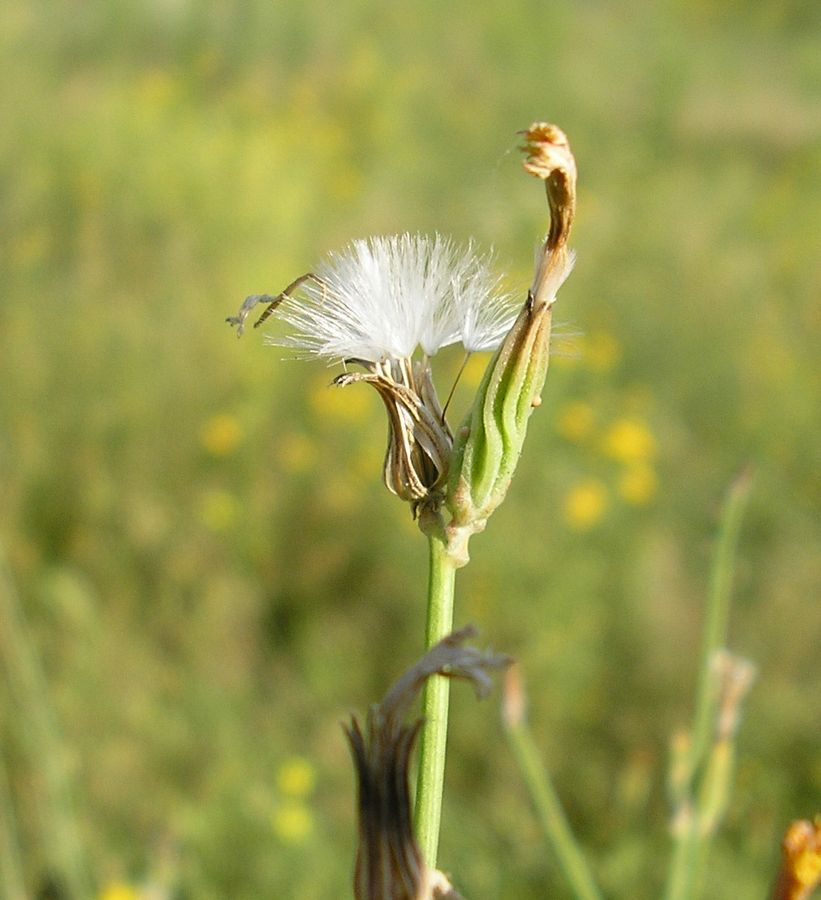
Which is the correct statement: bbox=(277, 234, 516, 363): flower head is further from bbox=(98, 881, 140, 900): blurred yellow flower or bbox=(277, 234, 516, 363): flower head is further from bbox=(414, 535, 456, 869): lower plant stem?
bbox=(98, 881, 140, 900): blurred yellow flower

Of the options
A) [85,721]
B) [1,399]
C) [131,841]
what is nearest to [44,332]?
[1,399]

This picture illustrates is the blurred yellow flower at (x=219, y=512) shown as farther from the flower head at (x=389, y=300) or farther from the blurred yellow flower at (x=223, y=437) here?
the flower head at (x=389, y=300)

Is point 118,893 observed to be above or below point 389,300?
below

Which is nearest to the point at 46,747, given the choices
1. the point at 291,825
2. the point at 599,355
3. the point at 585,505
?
the point at 291,825

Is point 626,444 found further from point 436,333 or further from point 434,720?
point 434,720

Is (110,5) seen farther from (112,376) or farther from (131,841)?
(131,841)

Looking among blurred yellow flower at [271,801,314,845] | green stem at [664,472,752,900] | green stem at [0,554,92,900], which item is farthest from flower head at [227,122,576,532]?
blurred yellow flower at [271,801,314,845]

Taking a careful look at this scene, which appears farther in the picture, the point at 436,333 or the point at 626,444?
the point at 626,444
